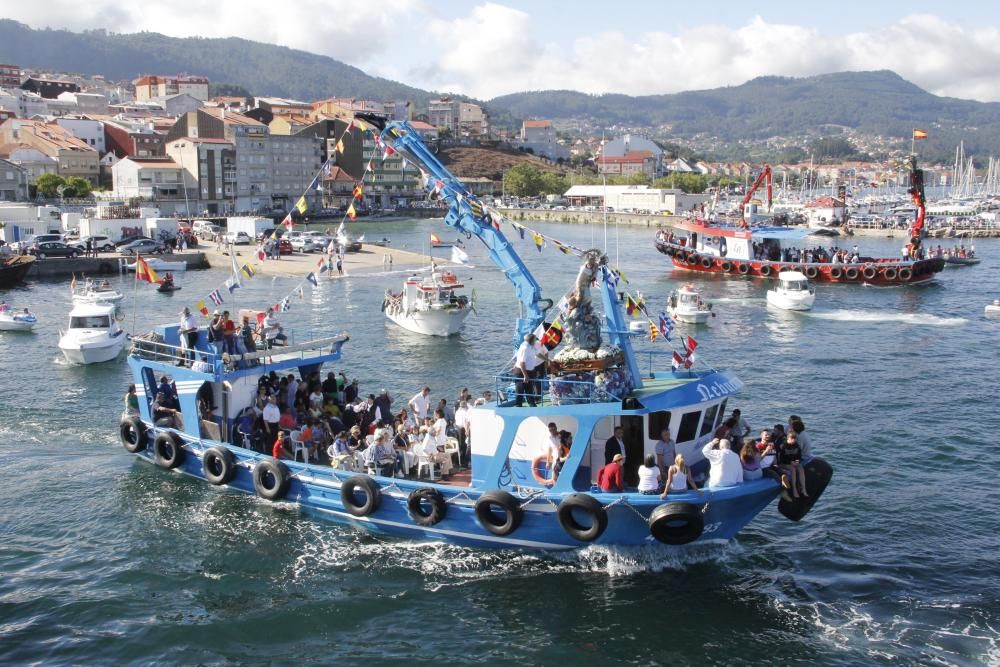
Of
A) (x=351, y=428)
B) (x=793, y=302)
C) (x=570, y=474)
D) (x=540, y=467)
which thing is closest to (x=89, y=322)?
(x=351, y=428)

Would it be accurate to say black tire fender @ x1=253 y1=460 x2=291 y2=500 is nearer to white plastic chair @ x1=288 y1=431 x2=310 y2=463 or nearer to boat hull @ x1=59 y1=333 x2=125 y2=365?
white plastic chair @ x1=288 y1=431 x2=310 y2=463

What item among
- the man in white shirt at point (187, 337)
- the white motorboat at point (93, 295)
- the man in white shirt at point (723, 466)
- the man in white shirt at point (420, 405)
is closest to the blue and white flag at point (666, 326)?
the man in white shirt at point (723, 466)

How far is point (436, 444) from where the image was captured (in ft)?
57.1

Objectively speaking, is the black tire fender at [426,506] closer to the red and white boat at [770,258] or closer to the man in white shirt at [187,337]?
the man in white shirt at [187,337]

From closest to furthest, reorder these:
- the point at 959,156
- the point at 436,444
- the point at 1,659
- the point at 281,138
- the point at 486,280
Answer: the point at 1,659
the point at 436,444
the point at 486,280
the point at 281,138
the point at 959,156

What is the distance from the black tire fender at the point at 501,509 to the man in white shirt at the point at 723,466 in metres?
3.38

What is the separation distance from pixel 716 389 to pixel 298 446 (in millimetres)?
Answer: 8631

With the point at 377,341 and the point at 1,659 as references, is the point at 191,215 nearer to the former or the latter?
the point at 377,341

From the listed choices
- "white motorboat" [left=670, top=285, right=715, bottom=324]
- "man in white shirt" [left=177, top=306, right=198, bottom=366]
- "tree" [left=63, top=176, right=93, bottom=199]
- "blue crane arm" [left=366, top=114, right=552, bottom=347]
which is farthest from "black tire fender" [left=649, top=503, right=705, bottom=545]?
"tree" [left=63, top=176, right=93, bottom=199]

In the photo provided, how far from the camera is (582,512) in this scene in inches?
589

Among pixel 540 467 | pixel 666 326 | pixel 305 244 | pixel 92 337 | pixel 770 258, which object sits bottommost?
pixel 540 467

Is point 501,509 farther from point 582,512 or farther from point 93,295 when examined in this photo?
point 93,295

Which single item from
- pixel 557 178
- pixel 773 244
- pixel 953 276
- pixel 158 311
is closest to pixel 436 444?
pixel 158 311

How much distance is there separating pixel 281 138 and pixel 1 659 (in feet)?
361
